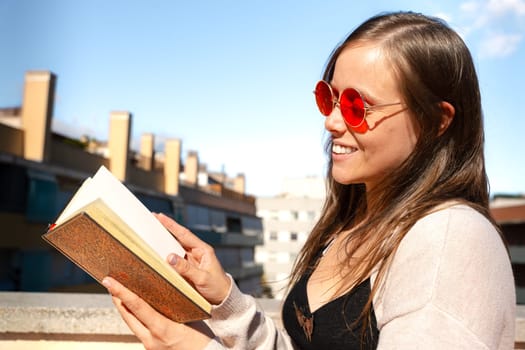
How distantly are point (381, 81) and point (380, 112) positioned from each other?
0.08 meters

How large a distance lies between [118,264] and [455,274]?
0.79 meters

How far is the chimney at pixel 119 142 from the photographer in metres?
32.3

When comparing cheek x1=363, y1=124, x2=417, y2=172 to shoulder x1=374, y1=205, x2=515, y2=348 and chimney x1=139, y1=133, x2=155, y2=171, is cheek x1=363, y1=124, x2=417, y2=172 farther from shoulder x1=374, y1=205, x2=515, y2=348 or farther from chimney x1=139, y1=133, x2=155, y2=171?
chimney x1=139, y1=133, x2=155, y2=171

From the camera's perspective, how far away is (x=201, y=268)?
163cm

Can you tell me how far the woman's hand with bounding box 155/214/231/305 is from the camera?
5.01ft

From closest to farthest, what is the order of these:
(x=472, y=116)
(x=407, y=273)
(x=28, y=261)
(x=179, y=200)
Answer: (x=407, y=273)
(x=472, y=116)
(x=28, y=261)
(x=179, y=200)

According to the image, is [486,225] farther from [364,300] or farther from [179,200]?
[179,200]

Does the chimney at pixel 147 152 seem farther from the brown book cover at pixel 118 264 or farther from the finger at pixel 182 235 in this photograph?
the brown book cover at pixel 118 264

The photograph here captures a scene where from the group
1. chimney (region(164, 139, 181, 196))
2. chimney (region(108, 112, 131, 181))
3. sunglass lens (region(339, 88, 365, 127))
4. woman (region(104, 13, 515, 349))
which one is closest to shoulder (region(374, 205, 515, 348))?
woman (region(104, 13, 515, 349))

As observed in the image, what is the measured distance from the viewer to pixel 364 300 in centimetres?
143

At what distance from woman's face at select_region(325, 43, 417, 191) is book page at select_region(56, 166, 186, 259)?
52 cm

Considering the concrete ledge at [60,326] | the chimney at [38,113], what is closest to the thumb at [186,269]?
the concrete ledge at [60,326]

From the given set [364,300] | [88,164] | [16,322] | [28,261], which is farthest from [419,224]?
[88,164]

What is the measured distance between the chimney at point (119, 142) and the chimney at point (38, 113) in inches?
280
